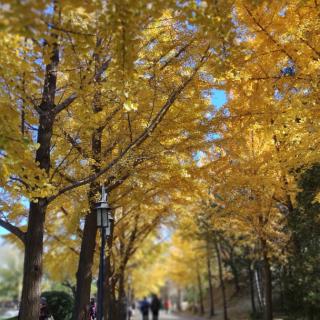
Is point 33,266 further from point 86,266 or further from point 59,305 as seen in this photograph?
point 59,305

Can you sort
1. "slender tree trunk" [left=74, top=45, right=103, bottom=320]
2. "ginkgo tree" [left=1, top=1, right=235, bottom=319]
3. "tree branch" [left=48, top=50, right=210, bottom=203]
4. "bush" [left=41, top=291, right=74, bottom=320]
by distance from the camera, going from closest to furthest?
"ginkgo tree" [left=1, top=1, right=235, bottom=319] < "tree branch" [left=48, top=50, right=210, bottom=203] < "slender tree trunk" [left=74, top=45, right=103, bottom=320] < "bush" [left=41, top=291, right=74, bottom=320]

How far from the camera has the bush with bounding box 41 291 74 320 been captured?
14750mm

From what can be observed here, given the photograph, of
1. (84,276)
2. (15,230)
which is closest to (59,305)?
(84,276)

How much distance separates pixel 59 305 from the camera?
49.4 ft

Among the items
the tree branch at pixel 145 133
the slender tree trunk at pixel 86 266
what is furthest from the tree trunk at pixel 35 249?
the slender tree trunk at pixel 86 266

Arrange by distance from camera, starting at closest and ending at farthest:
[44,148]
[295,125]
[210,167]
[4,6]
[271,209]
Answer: [4,6], [44,148], [295,125], [210,167], [271,209]

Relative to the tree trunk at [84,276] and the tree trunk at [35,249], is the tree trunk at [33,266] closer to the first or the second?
the tree trunk at [35,249]

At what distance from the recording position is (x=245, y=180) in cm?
1066

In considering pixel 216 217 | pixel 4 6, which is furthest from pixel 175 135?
pixel 216 217

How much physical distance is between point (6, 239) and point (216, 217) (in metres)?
8.56

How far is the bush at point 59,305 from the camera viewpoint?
14.8m

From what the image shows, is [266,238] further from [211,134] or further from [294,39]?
[294,39]

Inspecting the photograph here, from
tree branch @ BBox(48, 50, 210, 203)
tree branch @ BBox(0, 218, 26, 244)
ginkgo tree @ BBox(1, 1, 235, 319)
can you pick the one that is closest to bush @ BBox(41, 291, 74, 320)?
ginkgo tree @ BBox(1, 1, 235, 319)

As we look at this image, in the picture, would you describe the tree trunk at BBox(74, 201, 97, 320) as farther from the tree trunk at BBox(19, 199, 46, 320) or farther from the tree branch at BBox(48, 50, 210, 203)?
the tree branch at BBox(48, 50, 210, 203)
